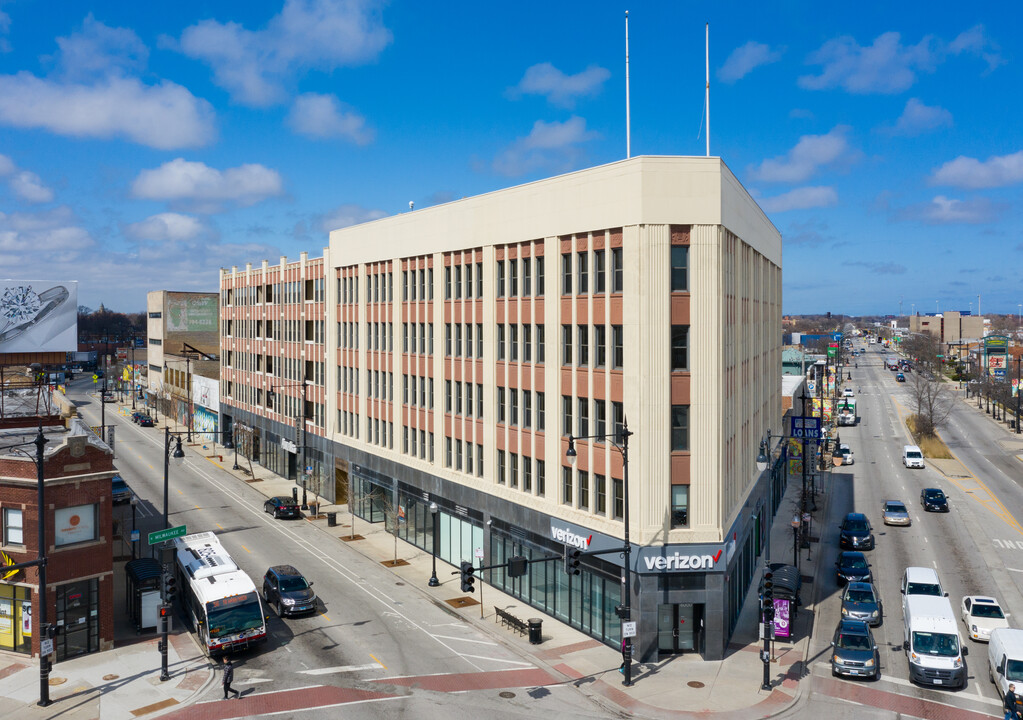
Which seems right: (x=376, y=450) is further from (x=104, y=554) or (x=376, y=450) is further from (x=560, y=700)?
(x=560, y=700)

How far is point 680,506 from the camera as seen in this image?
32.1 m

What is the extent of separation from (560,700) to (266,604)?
55.5ft

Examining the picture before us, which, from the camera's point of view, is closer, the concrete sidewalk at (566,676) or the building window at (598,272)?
the concrete sidewalk at (566,676)

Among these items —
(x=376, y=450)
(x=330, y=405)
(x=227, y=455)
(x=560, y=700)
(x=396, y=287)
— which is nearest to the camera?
(x=560, y=700)

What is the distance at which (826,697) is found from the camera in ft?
92.6

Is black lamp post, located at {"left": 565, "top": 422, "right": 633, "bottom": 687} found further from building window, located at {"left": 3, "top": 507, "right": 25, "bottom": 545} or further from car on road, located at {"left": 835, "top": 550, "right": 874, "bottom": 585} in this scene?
building window, located at {"left": 3, "top": 507, "right": 25, "bottom": 545}

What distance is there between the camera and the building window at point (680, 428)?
1266 inches

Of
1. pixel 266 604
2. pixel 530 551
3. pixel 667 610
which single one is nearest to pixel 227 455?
pixel 266 604

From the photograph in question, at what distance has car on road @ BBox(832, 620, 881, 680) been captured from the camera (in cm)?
2955

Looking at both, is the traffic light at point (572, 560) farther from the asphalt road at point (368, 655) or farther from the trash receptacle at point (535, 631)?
the trash receptacle at point (535, 631)

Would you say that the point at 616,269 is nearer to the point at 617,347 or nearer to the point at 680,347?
the point at 617,347

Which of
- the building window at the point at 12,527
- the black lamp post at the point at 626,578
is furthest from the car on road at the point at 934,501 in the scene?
the building window at the point at 12,527

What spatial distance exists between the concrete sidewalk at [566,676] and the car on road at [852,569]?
4.27 meters

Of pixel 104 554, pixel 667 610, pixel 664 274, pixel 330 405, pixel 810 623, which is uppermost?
pixel 664 274
